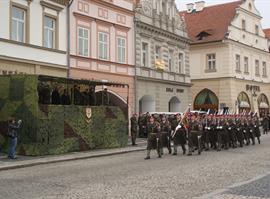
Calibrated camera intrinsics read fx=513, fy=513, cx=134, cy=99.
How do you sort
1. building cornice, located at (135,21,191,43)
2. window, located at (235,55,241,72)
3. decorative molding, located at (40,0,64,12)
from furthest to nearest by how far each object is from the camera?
window, located at (235,55,241,72) → building cornice, located at (135,21,191,43) → decorative molding, located at (40,0,64,12)

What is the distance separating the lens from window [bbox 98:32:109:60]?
103 ft

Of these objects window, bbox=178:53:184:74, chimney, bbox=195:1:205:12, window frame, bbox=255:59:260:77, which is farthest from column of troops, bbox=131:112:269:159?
chimney, bbox=195:1:205:12

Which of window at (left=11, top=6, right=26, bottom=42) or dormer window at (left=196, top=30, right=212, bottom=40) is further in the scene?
dormer window at (left=196, top=30, right=212, bottom=40)

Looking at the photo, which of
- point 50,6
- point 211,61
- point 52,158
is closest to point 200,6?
point 211,61

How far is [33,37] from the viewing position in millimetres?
25797

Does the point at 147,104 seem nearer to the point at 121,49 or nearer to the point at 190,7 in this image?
the point at 121,49

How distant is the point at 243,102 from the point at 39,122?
113 ft

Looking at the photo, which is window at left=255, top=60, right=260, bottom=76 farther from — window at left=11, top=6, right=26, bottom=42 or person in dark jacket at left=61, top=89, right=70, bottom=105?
person in dark jacket at left=61, top=89, right=70, bottom=105

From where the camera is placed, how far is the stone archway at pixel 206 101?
51000 mm

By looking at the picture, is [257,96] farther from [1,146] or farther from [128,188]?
[128,188]

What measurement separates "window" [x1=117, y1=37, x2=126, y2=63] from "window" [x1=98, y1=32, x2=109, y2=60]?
1274 millimetres

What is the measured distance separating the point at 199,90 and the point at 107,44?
21.9 metres

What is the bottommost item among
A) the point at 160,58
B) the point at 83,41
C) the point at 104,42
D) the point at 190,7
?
the point at 83,41

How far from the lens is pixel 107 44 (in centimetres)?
3203
